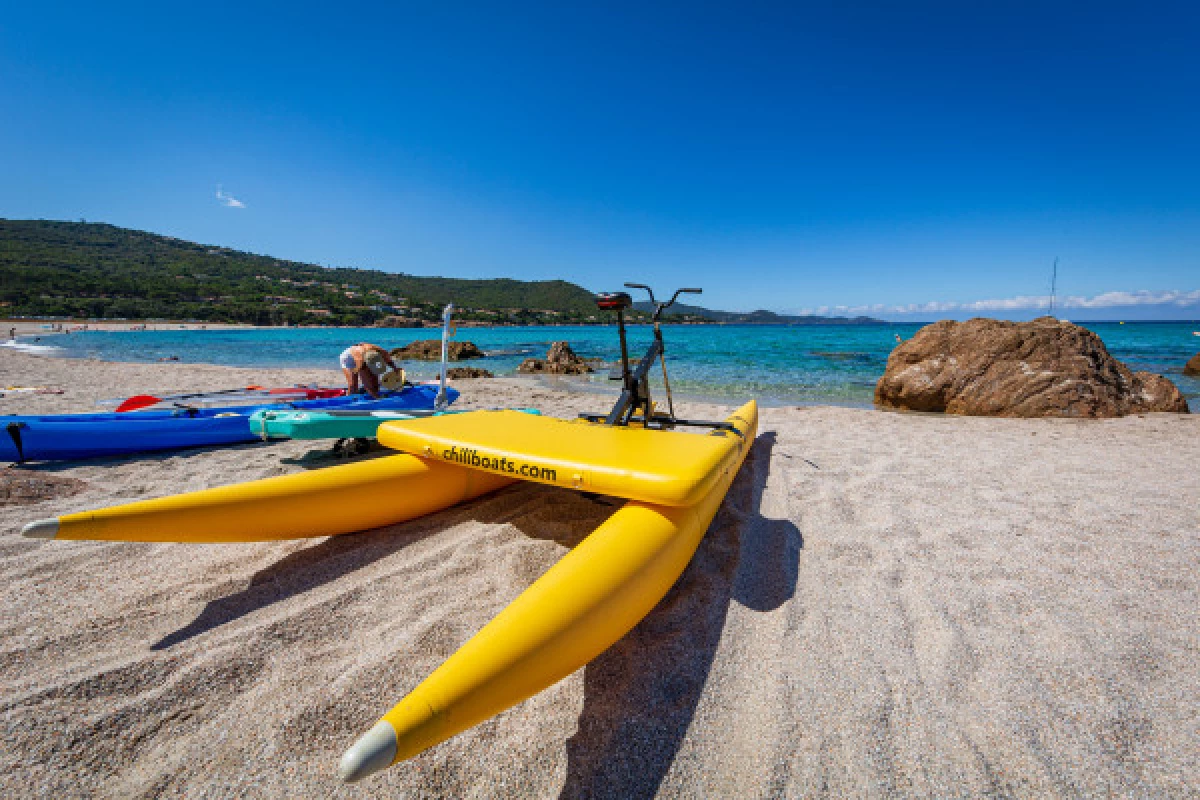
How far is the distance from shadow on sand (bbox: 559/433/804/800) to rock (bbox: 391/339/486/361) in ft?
64.8

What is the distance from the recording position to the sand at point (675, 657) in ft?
5.03

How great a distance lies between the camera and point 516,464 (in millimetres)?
2637

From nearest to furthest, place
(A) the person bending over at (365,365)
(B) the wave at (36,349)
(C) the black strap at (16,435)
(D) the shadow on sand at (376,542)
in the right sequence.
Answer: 1. (D) the shadow on sand at (376,542)
2. (C) the black strap at (16,435)
3. (A) the person bending over at (365,365)
4. (B) the wave at (36,349)

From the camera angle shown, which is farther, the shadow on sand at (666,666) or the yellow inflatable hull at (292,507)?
the yellow inflatable hull at (292,507)

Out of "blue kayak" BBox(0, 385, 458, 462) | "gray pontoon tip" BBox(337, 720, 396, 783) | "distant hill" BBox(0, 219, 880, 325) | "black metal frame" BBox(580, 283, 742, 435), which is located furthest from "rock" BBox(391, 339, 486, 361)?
"distant hill" BBox(0, 219, 880, 325)

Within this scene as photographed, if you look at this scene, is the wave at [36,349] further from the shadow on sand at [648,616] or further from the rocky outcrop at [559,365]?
the shadow on sand at [648,616]

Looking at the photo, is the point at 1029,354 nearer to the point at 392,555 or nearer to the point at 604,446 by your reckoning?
the point at 604,446

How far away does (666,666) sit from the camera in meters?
2.01

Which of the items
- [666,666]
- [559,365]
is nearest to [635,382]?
[666,666]

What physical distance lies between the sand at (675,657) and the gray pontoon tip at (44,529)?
475 millimetres

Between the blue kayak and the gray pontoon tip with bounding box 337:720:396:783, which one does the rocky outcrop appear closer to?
the blue kayak

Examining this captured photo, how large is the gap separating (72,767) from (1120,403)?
12.3m

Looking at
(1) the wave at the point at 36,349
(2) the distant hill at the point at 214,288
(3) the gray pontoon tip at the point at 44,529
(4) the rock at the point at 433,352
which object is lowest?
(3) the gray pontoon tip at the point at 44,529

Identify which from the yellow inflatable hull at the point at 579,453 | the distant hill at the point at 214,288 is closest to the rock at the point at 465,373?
the yellow inflatable hull at the point at 579,453
